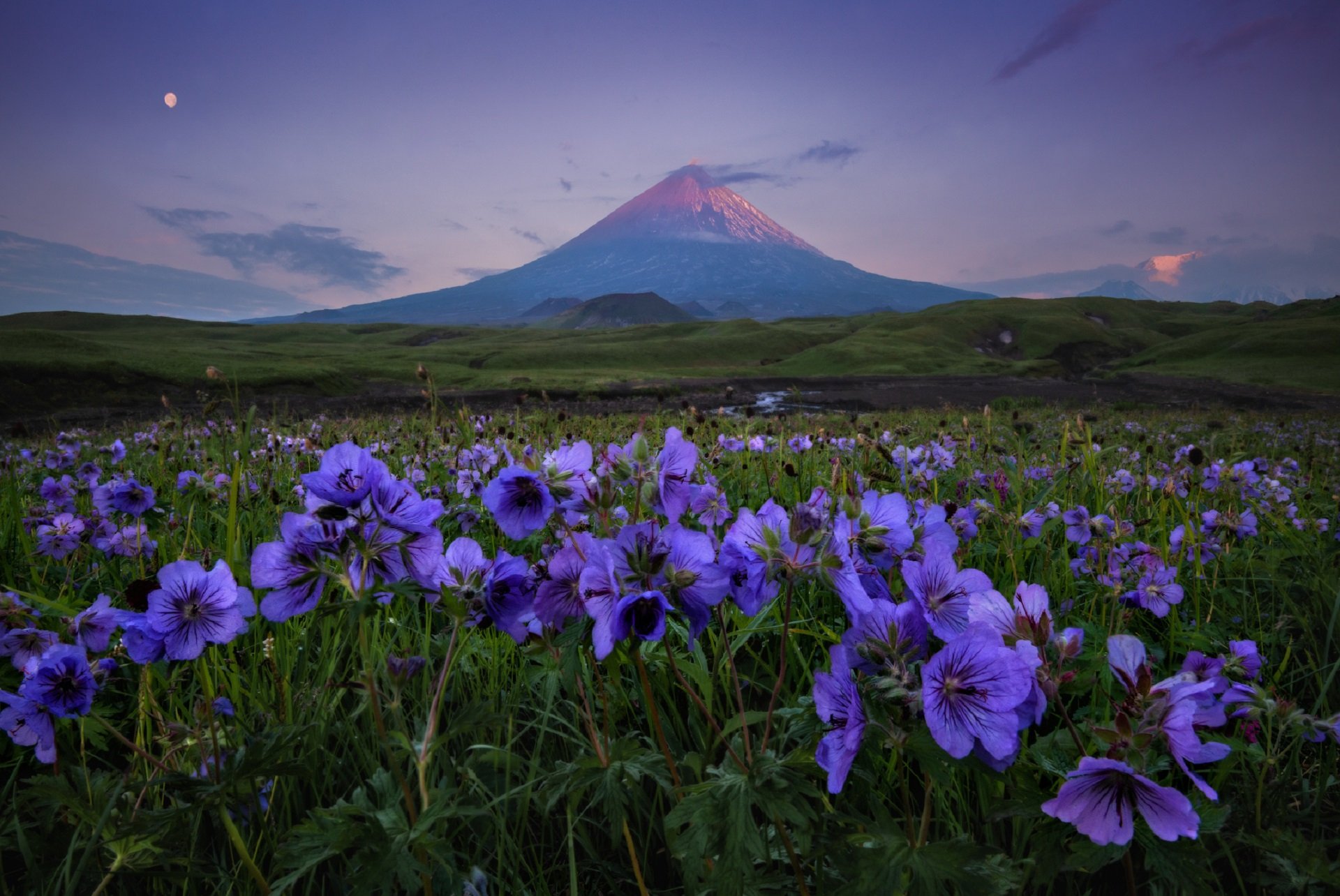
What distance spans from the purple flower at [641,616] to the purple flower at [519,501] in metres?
0.30

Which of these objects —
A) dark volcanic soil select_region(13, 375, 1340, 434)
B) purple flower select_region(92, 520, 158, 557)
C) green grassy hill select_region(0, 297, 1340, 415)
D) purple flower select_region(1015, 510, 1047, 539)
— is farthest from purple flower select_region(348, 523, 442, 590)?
green grassy hill select_region(0, 297, 1340, 415)

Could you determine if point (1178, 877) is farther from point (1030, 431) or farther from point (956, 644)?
point (1030, 431)

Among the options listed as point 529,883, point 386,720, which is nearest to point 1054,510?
point 529,883

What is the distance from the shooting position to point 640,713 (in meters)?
2.04

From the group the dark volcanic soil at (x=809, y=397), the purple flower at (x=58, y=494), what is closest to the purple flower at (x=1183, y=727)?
the purple flower at (x=58, y=494)

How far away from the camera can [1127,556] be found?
2.73 m

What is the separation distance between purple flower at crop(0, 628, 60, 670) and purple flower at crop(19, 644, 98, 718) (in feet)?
0.67

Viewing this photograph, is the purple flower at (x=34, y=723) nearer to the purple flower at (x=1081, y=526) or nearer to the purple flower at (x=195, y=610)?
the purple flower at (x=195, y=610)

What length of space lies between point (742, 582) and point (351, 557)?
0.73 m

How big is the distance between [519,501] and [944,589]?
0.86 m

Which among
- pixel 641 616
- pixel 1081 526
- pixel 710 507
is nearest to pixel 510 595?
pixel 641 616

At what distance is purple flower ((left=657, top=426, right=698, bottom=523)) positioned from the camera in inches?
51.9

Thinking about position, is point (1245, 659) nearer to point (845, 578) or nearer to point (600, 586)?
point (845, 578)

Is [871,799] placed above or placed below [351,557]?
below
